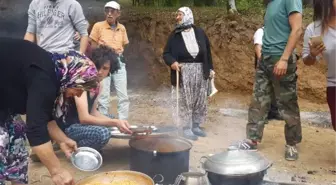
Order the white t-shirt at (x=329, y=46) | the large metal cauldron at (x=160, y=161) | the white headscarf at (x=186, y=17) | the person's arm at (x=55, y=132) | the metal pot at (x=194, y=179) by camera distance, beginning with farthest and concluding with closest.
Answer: the white headscarf at (x=186, y=17)
the white t-shirt at (x=329, y=46)
the large metal cauldron at (x=160, y=161)
the metal pot at (x=194, y=179)
the person's arm at (x=55, y=132)

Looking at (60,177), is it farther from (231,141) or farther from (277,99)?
(231,141)

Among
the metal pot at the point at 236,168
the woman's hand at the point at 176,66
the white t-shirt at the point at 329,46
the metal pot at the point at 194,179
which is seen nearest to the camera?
the metal pot at the point at 236,168

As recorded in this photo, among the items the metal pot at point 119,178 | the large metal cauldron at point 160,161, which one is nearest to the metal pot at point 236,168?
the metal pot at point 119,178

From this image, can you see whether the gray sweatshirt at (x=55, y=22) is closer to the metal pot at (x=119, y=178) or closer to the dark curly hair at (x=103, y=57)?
the dark curly hair at (x=103, y=57)

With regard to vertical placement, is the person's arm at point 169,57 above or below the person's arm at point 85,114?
above

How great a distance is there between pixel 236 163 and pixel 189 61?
322cm

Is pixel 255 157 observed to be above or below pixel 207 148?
above

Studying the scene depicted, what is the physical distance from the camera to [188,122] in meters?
6.77

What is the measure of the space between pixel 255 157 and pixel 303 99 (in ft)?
23.0

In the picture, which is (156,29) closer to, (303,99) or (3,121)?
(303,99)

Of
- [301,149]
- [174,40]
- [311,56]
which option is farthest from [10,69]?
[301,149]

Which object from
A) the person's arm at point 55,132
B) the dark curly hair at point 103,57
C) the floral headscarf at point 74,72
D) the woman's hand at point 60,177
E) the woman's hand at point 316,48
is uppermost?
the floral headscarf at point 74,72

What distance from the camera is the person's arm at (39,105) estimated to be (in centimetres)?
283

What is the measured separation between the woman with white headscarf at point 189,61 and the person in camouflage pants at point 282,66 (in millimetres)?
1177
